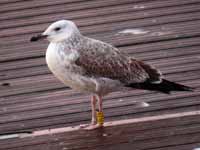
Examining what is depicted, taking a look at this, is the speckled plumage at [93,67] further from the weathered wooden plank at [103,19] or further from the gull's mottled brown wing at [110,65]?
the weathered wooden plank at [103,19]

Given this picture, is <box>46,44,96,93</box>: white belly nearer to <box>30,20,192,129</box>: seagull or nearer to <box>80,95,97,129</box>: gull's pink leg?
<box>30,20,192,129</box>: seagull

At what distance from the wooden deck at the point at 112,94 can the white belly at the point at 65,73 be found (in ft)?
0.95

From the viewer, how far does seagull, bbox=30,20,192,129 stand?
16.0ft

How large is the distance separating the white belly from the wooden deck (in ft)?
0.95

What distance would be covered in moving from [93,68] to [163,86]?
483 mm

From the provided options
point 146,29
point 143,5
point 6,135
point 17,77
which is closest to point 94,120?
point 6,135

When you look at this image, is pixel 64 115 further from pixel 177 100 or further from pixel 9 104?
pixel 177 100

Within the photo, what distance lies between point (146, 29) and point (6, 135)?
1.98 meters

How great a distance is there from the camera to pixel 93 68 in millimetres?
4965

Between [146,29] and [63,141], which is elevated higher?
[146,29]

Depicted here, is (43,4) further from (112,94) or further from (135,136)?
(135,136)

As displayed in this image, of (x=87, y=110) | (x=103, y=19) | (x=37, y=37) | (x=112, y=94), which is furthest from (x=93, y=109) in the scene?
(x=103, y=19)

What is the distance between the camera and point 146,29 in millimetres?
6398

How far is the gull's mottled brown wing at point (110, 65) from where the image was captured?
4953 mm
